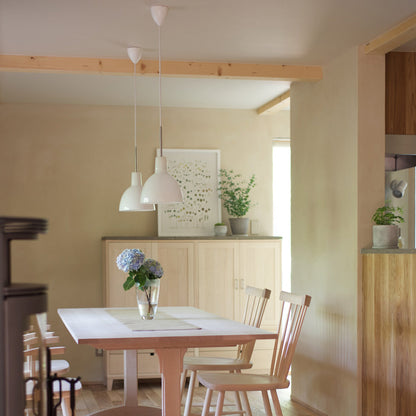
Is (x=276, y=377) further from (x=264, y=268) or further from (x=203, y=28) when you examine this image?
(x=264, y=268)

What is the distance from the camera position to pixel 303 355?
523 cm

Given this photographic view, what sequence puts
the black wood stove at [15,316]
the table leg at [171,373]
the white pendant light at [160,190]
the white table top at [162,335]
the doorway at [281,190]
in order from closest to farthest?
the black wood stove at [15,316], the white table top at [162,335], the table leg at [171,373], the white pendant light at [160,190], the doorway at [281,190]

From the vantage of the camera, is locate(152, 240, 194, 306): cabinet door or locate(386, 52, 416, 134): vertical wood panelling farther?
locate(152, 240, 194, 306): cabinet door

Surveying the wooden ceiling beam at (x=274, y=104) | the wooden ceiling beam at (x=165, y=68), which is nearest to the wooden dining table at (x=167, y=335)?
the wooden ceiling beam at (x=165, y=68)

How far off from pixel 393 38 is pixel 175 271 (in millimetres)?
2958

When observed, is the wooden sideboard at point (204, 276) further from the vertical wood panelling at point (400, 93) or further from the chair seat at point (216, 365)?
the vertical wood panelling at point (400, 93)

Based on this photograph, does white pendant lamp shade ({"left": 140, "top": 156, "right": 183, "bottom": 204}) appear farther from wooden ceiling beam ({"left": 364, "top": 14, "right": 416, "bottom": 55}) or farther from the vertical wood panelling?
the vertical wood panelling

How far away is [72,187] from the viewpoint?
6367mm

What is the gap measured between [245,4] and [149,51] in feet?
3.49

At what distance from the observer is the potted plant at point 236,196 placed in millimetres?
6418

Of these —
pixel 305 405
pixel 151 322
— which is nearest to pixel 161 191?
Answer: pixel 151 322

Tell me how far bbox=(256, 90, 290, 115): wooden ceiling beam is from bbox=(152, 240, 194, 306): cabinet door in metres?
1.48

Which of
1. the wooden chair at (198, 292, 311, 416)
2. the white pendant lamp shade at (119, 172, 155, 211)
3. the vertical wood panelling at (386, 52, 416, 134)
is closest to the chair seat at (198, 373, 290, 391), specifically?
the wooden chair at (198, 292, 311, 416)

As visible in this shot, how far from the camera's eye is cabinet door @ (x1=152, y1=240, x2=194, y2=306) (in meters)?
6.07
